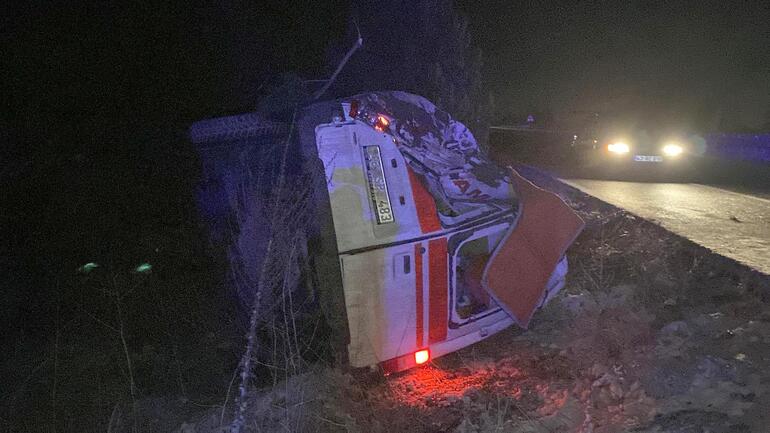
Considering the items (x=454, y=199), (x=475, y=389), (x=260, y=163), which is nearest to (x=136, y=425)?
(x=260, y=163)

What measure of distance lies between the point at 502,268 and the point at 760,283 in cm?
232

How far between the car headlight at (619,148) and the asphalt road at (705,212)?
1.74 m

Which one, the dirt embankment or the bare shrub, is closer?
the dirt embankment

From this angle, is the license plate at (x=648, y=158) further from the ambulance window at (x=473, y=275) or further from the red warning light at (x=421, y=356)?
the red warning light at (x=421, y=356)

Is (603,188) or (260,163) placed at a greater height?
(260,163)

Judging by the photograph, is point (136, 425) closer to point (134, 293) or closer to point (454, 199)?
point (134, 293)

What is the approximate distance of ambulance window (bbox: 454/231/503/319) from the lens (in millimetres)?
4488

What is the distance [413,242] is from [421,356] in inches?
38.6

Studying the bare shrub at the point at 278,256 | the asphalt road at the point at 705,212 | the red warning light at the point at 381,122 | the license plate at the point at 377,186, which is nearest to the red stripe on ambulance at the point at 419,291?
the license plate at the point at 377,186

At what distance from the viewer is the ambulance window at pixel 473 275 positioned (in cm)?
449

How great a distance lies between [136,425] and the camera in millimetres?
4012

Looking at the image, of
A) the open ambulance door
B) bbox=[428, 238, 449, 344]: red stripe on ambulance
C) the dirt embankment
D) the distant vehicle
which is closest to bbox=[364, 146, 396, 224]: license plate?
bbox=[428, 238, 449, 344]: red stripe on ambulance

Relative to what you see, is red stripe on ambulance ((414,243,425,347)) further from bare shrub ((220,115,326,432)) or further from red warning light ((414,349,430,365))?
bare shrub ((220,115,326,432))

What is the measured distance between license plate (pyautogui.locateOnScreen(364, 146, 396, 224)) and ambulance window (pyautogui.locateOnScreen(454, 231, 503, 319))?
3.56ft
